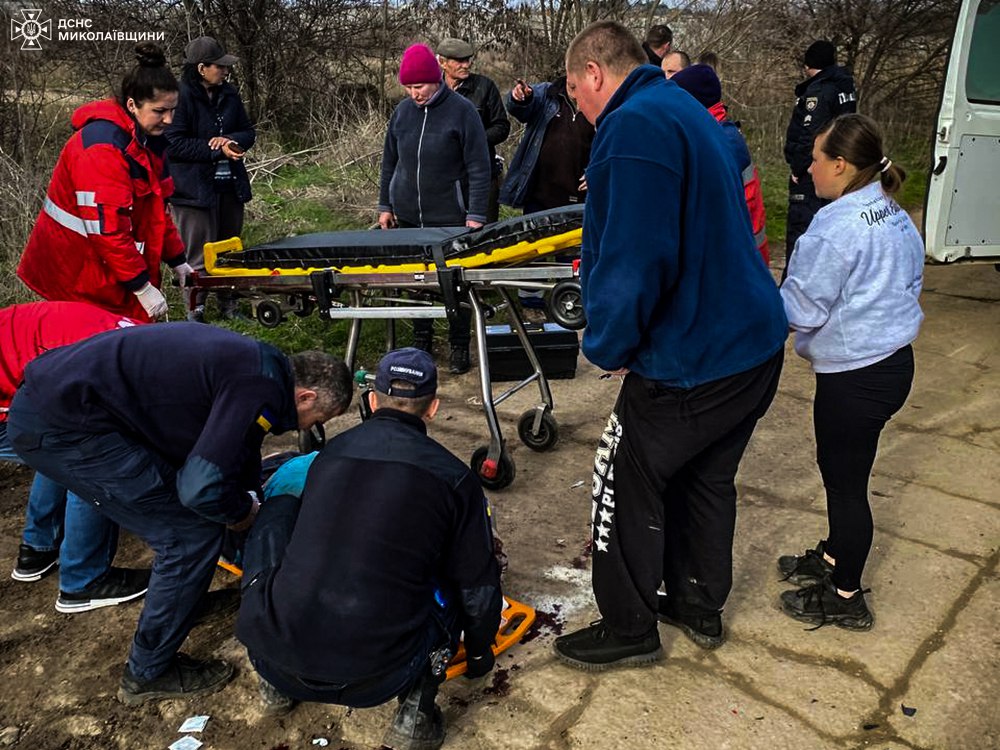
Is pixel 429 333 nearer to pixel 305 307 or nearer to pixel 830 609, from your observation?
pixel 305 307

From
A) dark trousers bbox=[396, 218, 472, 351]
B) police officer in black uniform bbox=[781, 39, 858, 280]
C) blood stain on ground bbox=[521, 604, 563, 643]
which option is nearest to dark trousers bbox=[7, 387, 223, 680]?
blood stain on ground bbox=[521, 604, 563, 643]

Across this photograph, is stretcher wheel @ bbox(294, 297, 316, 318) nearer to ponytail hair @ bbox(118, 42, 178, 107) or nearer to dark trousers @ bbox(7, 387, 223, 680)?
ponytail hair @ bbox(118, 42, 178, 107)

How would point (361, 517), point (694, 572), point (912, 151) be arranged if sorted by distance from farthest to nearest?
point (912, 151), point (694, 572), point (361, 517)

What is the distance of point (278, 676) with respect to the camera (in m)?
2.47

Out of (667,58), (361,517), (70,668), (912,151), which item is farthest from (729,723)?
(912,151)

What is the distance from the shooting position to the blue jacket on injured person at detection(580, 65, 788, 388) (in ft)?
7.59

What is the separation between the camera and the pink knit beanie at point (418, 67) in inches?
197

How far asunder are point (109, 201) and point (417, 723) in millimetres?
2616

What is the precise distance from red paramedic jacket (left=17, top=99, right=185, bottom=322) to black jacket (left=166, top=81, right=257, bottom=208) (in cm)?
159

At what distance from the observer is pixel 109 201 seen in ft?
12.7

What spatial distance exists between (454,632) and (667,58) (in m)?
4.21

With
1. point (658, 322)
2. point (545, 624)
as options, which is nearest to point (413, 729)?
point (545, 624)

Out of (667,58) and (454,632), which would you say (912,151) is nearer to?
(667,58)

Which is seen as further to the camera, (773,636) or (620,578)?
(773,636)
